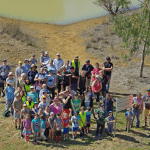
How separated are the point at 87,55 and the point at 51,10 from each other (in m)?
21.2

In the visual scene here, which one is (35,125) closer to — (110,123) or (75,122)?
(75,122)

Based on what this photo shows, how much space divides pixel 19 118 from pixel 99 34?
67.0 feet

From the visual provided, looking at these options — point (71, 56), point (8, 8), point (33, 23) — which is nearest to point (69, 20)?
point (33, 23)

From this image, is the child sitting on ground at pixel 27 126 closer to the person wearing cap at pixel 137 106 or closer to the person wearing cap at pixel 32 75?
the person wearing cap at pixel 32 75

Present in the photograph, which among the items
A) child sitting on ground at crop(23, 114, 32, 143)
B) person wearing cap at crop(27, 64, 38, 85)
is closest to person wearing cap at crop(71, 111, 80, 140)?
child sitting on ground at crop(23, 114, 32, 143)

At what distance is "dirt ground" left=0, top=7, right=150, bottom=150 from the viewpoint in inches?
364

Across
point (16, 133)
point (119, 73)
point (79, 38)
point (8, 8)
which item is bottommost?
point (16, 133)

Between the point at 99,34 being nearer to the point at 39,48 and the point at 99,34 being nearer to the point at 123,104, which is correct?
the point at 39,48

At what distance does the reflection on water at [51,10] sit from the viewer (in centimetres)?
3615

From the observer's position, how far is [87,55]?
23.7 meters

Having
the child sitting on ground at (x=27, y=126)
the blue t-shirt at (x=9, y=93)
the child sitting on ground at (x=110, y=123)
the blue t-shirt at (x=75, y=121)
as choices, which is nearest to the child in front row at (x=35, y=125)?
the child sitting on ground at (x=27, y=126)

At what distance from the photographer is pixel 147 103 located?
10.7 meters

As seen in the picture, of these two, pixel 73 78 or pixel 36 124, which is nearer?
pixel 36 124

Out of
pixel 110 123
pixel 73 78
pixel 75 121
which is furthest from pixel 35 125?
pixel 73 78
